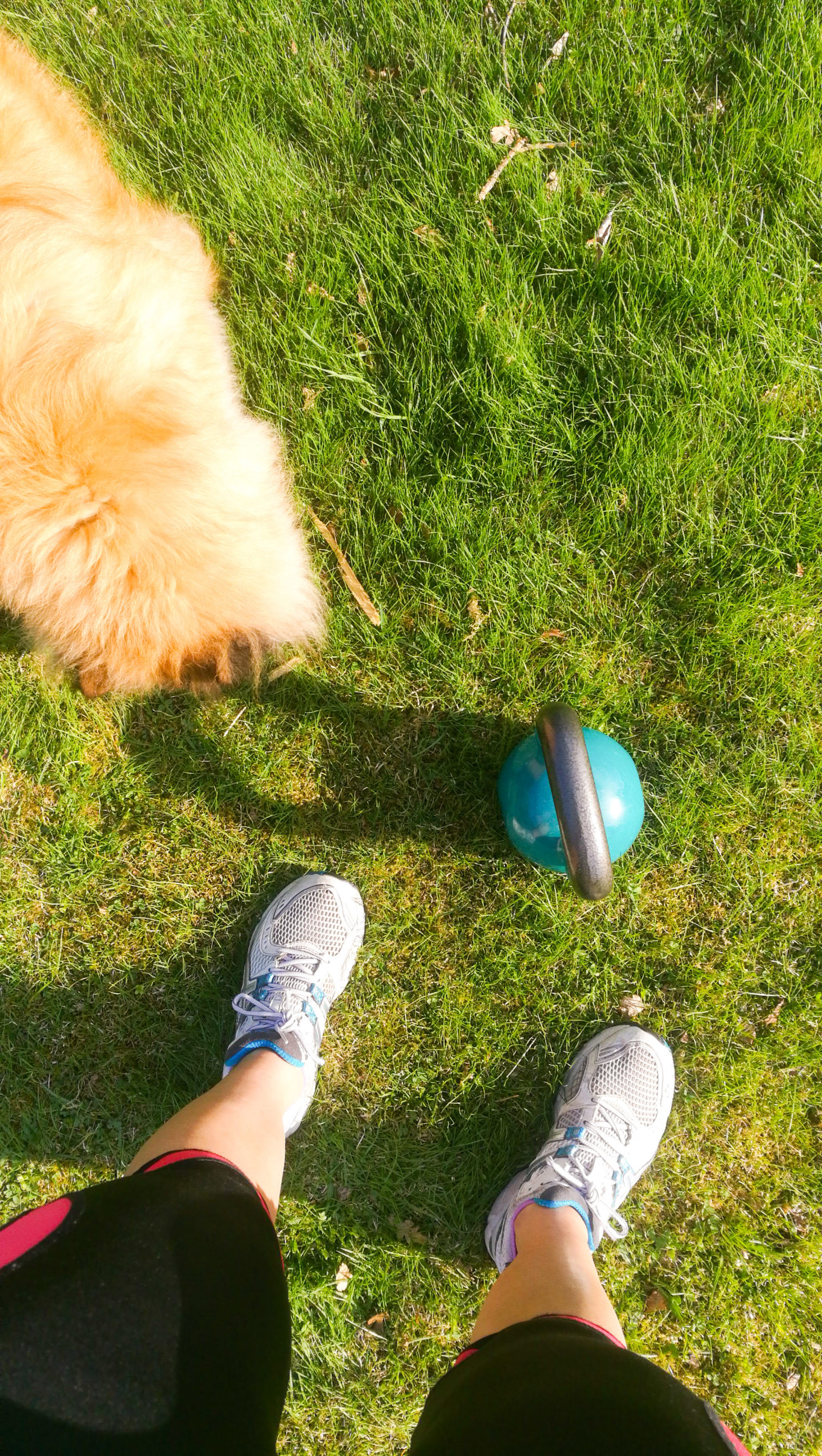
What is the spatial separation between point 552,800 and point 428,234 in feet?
6.54

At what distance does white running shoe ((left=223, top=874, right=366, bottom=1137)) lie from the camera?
2354 millimetres

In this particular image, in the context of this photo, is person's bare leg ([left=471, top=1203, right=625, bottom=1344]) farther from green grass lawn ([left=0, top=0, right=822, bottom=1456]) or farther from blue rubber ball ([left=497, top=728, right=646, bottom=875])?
blue rubber ball ([left=497, top=728, right=646, bottom=875])

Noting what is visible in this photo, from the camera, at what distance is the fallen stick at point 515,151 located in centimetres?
257

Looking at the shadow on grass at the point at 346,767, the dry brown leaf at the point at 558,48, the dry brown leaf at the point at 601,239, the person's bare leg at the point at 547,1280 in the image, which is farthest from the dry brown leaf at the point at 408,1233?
the dry brown leaf at the point at 558,48

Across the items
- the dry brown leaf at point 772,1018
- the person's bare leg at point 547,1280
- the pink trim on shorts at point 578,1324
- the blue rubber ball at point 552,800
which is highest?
the blue rubber ball at point 552,800

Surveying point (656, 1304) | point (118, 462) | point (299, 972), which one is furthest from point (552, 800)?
point (656, 1304)

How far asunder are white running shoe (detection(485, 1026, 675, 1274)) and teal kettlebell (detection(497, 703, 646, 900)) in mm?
648

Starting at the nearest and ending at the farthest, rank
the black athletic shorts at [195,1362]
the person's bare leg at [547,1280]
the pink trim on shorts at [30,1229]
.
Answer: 1. the black athletic shorts at [195,1362]
2. the pink trim on shorts at [30,1229]
3. the person's bare leg at [547,1280]

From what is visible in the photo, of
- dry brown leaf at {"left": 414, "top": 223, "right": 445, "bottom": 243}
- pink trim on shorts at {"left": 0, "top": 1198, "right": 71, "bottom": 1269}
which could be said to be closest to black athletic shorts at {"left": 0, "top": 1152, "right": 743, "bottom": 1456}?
pink trim on shorts at {"left": 0, "top": 1198, "right": 71, "bottom": 1269}

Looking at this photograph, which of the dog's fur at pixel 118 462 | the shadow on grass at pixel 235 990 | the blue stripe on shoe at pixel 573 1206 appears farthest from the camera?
the shadow on grass at pixel 235 990

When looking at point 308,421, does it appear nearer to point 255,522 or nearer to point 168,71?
point 255,522

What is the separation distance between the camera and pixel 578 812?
1.75 m

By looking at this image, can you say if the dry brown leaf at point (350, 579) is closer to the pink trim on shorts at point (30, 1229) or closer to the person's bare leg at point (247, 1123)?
the person's bare leg at point (247, 1123)

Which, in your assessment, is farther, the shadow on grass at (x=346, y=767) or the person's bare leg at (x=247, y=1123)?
the shadow on grass at (x=346, y=767)
